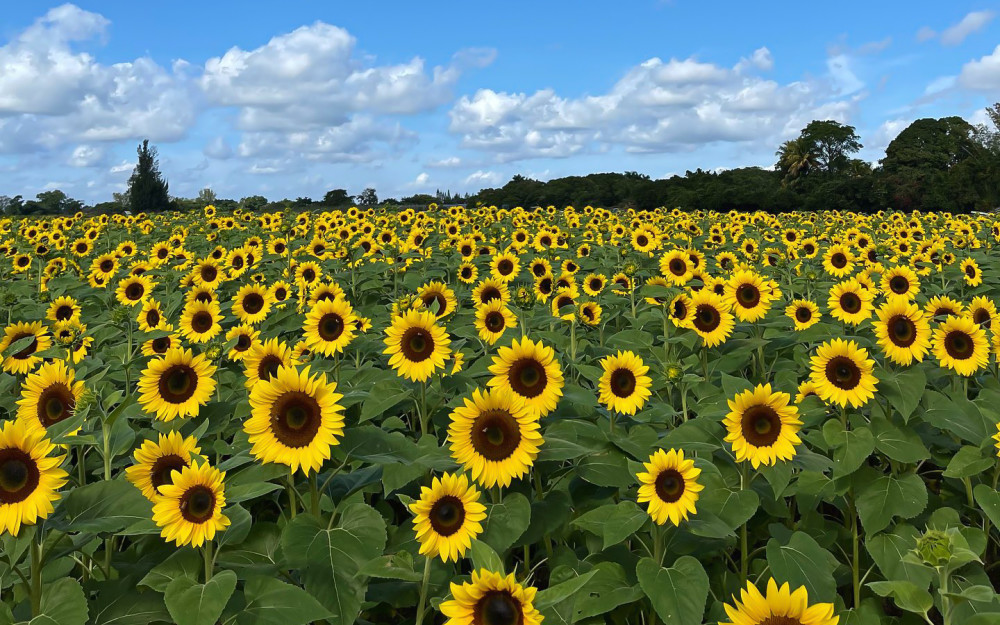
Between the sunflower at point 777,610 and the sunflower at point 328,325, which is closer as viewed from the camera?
the sunflower at point 777,610

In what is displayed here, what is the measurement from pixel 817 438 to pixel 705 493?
Answer: 832 millimetres

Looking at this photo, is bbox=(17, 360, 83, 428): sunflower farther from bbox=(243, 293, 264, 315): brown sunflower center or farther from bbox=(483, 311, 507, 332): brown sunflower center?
bbox=(243, 293, 264, 315): brown sunflower center

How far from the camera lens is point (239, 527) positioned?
9.00 ft

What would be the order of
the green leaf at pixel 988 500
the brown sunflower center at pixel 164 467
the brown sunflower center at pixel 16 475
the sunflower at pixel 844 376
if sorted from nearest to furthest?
the brown sunflower center at pixel 16 475
the brown sunflower center at pixel 164 467
the green leaf at pixel 988 500
the sunflower at pixel 844 376

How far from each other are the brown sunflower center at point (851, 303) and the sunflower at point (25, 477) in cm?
556

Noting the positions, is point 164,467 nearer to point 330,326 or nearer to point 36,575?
point 36,575

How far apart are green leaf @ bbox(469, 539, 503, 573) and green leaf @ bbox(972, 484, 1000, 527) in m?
2.39

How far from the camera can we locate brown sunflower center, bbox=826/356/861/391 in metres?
3.72

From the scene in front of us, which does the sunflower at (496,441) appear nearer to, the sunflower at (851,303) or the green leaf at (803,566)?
the green leaf at (803,566)

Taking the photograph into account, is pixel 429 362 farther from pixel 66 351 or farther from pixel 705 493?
pixel 66 351

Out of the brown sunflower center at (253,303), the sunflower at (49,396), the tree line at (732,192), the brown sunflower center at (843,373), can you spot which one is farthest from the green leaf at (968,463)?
the tree line at (732,192)

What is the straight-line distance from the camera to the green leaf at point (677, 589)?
8.68ft

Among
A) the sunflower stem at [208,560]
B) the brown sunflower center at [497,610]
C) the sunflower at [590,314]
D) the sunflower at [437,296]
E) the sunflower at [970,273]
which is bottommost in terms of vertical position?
Result: the brown sunflower center at [497,610]

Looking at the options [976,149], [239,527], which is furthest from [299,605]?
[976,149]
